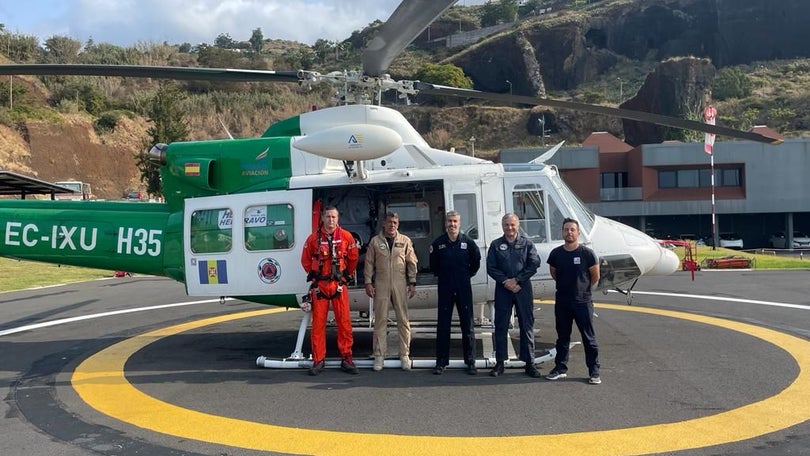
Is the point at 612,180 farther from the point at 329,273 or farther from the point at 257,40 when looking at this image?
the point at 257,40

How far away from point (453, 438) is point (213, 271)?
14.1 feet

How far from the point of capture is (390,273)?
706cm

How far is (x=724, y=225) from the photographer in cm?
4597

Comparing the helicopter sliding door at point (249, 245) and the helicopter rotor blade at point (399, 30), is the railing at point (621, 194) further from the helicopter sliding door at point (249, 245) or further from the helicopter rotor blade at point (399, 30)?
the helicopter rotor blade at point (399, 30)

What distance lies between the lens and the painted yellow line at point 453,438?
473 cm

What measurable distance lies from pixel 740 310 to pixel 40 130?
55723 millimetres

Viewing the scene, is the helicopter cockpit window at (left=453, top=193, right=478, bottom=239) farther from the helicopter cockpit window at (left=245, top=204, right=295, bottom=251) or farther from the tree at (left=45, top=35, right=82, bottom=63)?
A: the tree at (left=45, top=35, right=82, bottom=63)

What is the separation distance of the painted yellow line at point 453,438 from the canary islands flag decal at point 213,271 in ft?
6.11

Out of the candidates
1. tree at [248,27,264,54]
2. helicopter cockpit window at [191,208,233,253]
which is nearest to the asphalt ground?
helicopter cockpit window at [191,208,233,253]

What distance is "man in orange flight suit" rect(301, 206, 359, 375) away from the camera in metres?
7.00

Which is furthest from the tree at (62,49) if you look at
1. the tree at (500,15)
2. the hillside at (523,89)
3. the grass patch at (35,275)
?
the tree at (500,15)

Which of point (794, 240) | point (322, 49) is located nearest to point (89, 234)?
point (794, 240)

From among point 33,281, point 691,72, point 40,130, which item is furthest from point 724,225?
point 40,130

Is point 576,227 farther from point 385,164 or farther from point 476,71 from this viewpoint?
point 476,71
